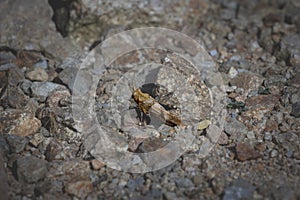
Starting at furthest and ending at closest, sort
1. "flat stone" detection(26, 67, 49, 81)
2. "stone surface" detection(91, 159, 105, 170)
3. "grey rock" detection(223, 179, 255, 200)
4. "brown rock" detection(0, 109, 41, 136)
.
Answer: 1. "flat stone" detection(26, 67, 49, 81)
2. "brown rock" detection(0, 109, 41, 136)
3. "stone surface" detection(91, 159, 105, 170)
4. "grey rock" detection(223, 179, 255, 200)

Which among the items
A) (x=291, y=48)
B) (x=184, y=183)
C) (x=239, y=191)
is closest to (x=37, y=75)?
(x=184, y=183)

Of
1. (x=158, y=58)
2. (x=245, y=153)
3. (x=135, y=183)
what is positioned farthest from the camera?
(x=158, y=58)

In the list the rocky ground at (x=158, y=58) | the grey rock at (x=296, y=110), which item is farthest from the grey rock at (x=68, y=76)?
the grey rock at (x=296, y=110)

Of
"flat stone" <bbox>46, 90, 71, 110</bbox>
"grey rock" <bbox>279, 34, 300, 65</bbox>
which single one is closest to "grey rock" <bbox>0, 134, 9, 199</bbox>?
"flat stone" <bbox>46, 90, 71, 110</bbox>

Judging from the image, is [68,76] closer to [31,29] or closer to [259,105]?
[31,29]

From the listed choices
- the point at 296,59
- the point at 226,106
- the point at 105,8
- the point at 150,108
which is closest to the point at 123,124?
the point at 150,108

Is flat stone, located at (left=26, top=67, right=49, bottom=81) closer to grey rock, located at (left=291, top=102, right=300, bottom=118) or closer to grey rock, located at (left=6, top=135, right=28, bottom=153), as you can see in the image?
grey rock, located at (left=6, top=135, right=28, bottom=153)
